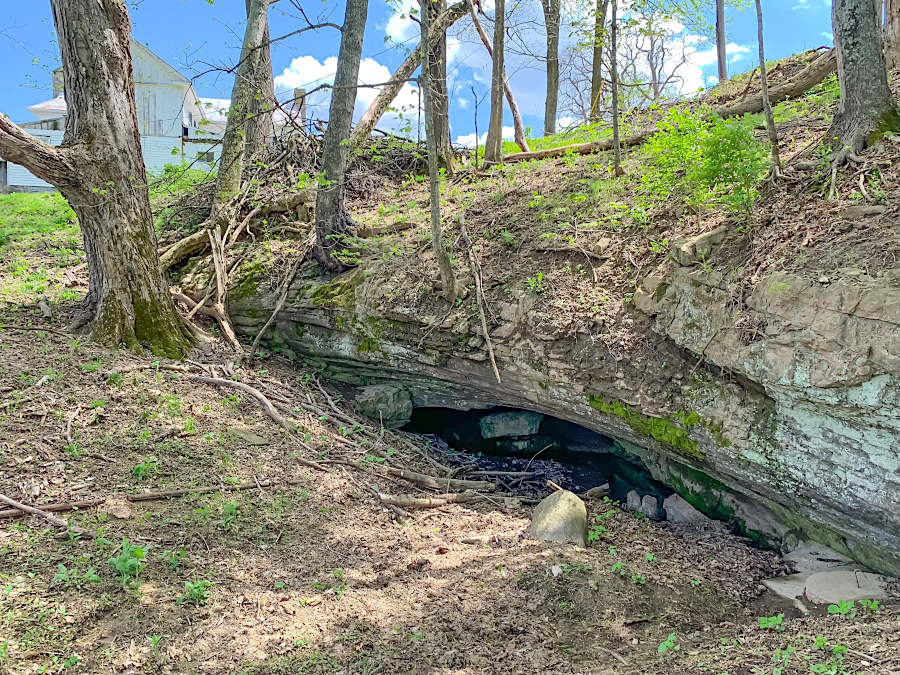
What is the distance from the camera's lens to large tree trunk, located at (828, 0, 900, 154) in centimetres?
517

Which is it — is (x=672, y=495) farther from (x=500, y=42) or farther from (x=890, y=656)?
(x=500, y=42)

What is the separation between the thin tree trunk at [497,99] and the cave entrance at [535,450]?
15.5ft

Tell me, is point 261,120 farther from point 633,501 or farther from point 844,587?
point 844,587

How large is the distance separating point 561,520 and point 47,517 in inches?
165

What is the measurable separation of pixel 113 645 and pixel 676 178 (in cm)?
642

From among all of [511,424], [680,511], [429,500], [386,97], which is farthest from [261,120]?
[680,511]

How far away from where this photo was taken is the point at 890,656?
9.59 feet

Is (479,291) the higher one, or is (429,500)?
(479,291)

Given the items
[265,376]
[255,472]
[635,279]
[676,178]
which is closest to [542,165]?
[676,178]

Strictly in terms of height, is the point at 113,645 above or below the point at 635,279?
below

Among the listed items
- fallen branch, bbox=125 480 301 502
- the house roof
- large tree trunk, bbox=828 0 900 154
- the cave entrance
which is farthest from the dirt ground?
the house roof

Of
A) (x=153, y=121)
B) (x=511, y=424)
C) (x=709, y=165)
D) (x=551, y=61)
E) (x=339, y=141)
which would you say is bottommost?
(x=511, y=424)

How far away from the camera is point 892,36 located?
24.0 feet

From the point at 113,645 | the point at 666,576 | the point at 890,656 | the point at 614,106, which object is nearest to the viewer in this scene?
the point at 890,656
